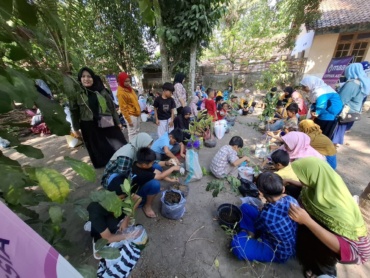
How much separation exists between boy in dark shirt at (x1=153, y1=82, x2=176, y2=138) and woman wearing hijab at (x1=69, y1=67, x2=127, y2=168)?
1.08 m

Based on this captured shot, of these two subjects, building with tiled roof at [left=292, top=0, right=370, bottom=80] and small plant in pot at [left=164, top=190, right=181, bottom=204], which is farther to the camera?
building with tiled roof at [left=292, top=0, right=370, bottom=80]

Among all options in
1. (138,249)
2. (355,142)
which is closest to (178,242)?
(138,249)

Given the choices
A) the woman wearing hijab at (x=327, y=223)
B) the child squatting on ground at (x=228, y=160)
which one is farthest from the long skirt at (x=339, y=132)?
the woman wearing hijab at (x=327, y=223)

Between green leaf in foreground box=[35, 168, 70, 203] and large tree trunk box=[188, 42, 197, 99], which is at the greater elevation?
large tree trunk box=[188, 42, 197, 99]

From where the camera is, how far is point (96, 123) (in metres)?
2.97

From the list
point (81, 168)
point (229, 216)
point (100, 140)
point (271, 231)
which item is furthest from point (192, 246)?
point (100, 140)

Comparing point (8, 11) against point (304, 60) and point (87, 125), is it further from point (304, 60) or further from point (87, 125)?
point (304, 60)

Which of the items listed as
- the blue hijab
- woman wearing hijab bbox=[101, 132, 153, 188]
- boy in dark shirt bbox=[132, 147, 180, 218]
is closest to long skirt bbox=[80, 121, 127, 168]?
woman wearing hijab bbox=[101, 132, 153, 188]

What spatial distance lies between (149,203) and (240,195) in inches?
57.2

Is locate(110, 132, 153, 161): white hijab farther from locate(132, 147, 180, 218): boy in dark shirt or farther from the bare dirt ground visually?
the bare dirt ground

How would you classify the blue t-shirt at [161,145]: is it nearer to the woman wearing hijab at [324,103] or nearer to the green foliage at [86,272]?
the green foliage at [86,272]

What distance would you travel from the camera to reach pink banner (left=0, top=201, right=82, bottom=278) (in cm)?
38

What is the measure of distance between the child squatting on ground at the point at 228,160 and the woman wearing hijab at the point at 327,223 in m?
1.13

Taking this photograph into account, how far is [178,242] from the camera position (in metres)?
2.09
